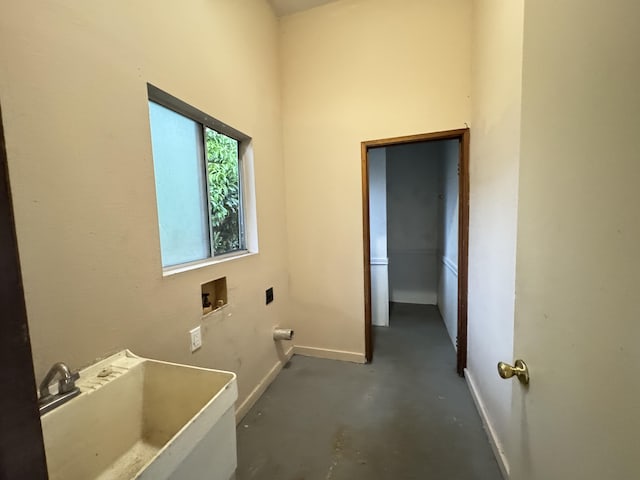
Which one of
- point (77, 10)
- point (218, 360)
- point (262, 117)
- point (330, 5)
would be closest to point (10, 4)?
point (77, 10)

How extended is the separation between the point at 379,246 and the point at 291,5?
2523 mm

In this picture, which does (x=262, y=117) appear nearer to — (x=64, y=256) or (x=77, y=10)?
Answer: (x=77, y=10)

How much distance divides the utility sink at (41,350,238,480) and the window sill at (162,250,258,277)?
0.41 metres

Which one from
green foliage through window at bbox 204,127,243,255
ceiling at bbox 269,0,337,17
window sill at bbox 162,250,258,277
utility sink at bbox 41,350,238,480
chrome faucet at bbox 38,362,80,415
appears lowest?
utility sink at bbox 41,350,238,480

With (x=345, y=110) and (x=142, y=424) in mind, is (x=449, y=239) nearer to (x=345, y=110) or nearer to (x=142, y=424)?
(x=345, y=110)

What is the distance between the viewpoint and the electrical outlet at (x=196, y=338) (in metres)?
1.42

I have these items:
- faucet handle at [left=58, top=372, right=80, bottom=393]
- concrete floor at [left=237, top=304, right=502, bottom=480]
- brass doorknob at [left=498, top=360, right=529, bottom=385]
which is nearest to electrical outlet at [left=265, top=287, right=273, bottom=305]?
concrete floor at [left=237, top=304, right=502, bottom=480]

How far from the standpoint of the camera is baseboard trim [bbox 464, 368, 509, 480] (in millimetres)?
1358

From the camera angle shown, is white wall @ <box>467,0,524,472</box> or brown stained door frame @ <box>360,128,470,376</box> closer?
white wall @ <box>467,0,524,472</box>

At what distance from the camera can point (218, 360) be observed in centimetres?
162

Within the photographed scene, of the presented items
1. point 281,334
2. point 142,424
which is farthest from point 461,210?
point 142,424

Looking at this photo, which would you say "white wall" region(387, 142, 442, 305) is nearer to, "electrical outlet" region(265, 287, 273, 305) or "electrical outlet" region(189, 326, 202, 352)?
"electrical outlet" region(265, 287, 273, 305)

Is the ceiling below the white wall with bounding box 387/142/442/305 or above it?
above

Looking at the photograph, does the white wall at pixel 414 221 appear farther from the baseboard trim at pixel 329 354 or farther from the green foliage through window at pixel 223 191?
the green foliage through window at pixel 223 191
